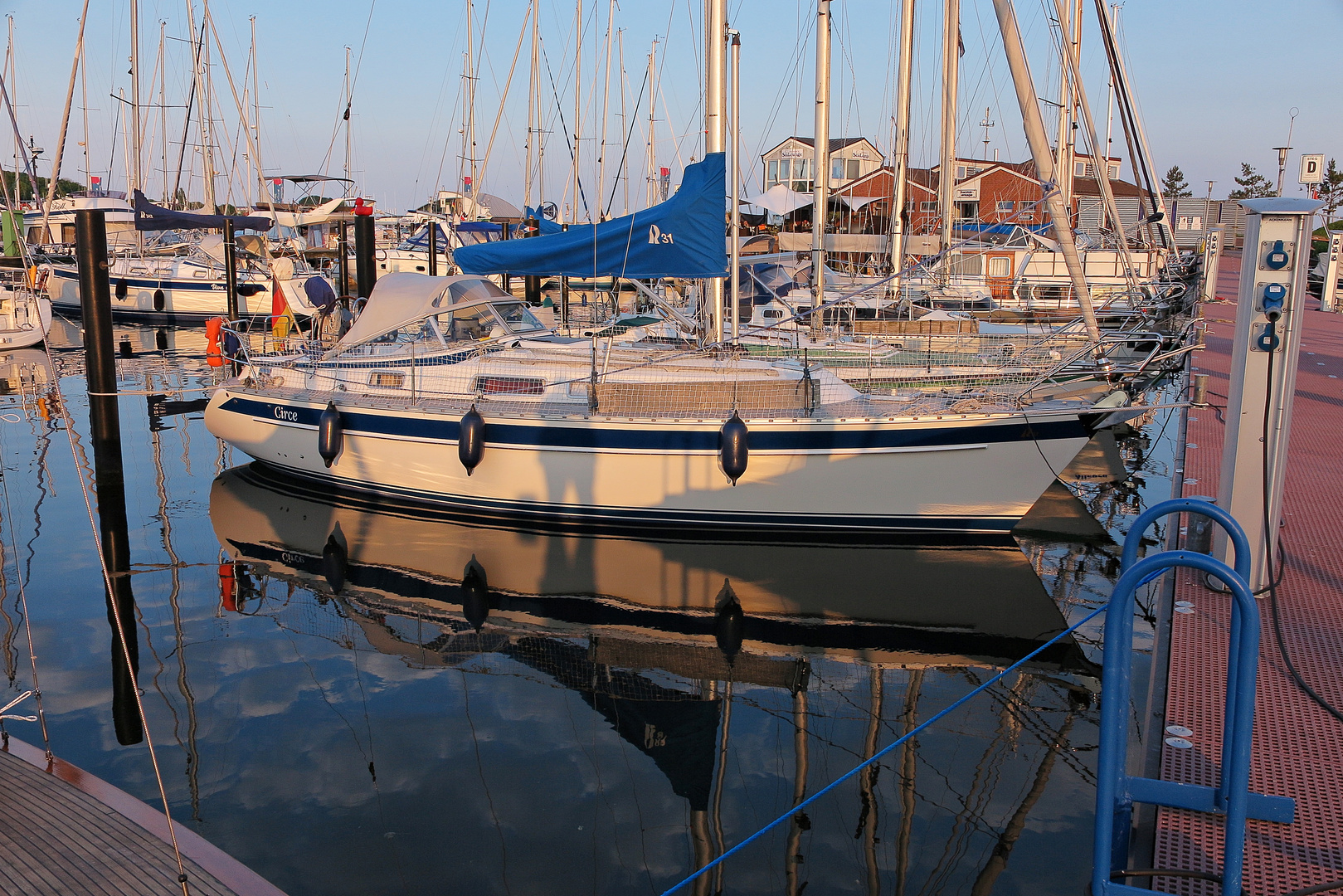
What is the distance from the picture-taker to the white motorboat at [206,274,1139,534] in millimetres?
9469

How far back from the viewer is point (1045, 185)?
913 centimetres

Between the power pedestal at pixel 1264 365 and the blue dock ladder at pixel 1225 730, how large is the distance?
1.92m

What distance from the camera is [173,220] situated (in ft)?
92.2

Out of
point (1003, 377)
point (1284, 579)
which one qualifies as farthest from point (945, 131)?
point (1284, 579)

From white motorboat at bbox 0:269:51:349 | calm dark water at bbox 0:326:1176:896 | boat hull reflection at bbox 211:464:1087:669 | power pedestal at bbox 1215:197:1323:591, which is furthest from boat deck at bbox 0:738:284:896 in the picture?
white motorboat at bbox 0:269:51:349

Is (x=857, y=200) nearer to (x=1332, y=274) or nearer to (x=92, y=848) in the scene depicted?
(x=1332, y=274)

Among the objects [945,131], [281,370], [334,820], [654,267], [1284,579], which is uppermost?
[945,131]

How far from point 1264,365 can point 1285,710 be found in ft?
6.19

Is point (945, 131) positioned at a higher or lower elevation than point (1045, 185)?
higher

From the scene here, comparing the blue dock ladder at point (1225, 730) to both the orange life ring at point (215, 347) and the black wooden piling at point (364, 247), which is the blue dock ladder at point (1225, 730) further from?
the black wooden piling at point (364, 247)

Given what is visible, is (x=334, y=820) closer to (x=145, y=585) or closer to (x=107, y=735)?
(x=107, y=735)

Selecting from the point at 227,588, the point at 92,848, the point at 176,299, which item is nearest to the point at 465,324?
the point at 227,588

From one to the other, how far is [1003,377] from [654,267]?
3.90m

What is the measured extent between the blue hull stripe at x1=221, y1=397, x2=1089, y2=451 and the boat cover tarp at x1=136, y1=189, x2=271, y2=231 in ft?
65.7
